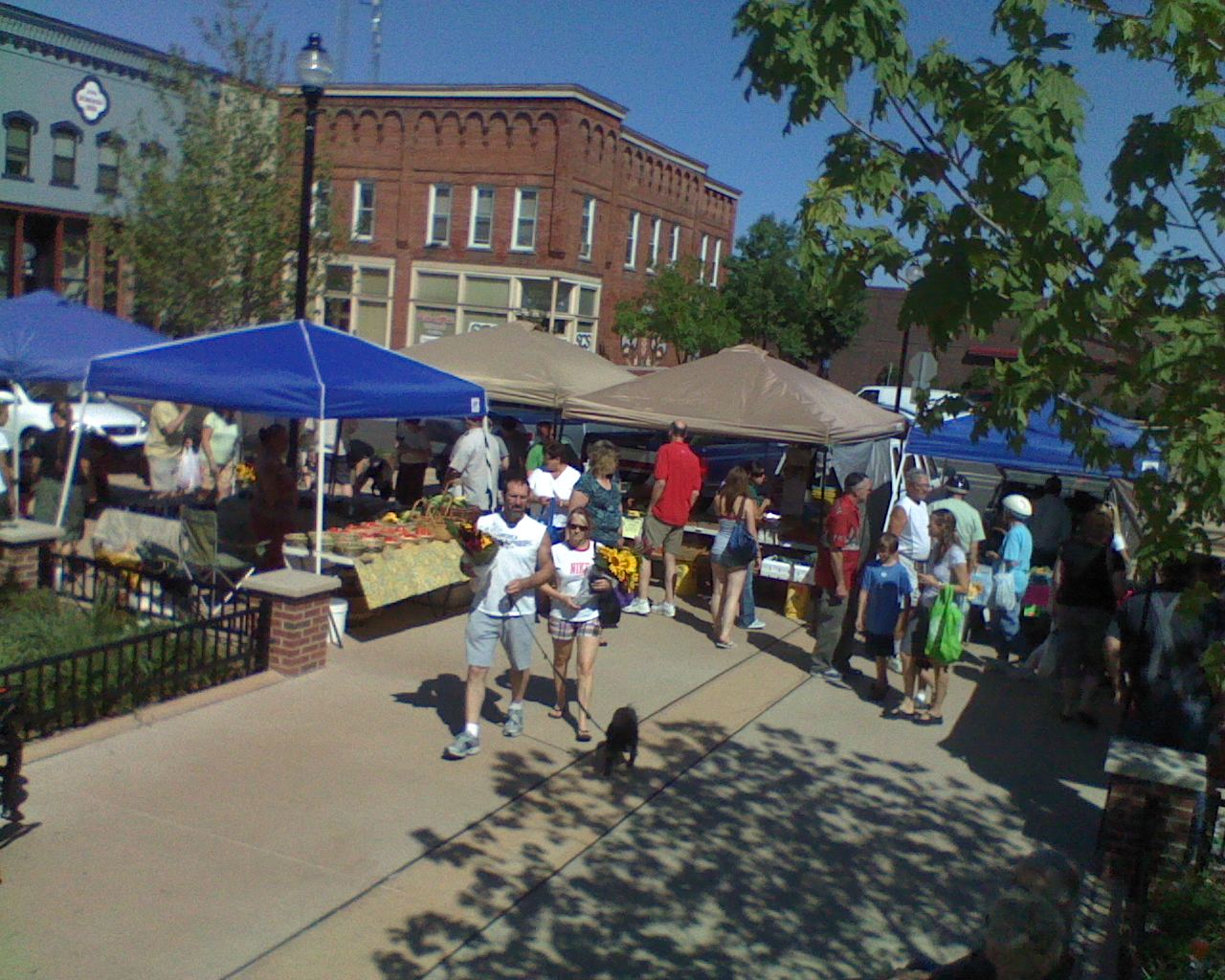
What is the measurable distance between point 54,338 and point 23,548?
11.7 feet

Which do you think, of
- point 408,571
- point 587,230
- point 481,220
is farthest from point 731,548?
point 481,220

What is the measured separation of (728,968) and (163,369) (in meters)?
6.92

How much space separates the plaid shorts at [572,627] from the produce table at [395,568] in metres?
2.23

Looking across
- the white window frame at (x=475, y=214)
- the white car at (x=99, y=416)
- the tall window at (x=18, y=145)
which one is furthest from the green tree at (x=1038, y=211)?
the white window frame at (x=475, y=214)

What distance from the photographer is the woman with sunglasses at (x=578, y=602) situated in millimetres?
7691

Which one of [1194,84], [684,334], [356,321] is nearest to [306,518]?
[1194,84]

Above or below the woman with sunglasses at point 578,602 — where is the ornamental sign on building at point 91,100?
above

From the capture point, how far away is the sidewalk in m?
5.32

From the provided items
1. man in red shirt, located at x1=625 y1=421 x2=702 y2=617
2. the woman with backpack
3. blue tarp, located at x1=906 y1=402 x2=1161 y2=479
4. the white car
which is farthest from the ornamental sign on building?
the woman with backpack

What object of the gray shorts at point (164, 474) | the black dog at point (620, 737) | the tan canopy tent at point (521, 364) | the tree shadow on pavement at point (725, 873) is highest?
the tan canopy tent at point (521, 364)

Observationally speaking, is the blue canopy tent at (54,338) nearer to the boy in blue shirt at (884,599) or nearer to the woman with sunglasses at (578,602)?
the woman with sunglasses at (578,602)

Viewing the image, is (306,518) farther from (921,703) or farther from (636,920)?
(636,920)

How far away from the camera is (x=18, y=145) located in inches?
1142

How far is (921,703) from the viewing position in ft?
30.7
